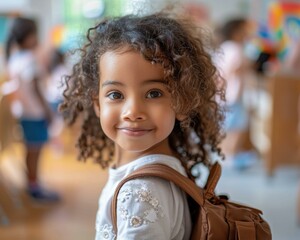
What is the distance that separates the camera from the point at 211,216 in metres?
0.80

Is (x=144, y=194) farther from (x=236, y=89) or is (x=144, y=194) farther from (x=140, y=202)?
(x=236, y=89)

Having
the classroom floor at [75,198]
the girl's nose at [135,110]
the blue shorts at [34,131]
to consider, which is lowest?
the girl's nose at [135,110]

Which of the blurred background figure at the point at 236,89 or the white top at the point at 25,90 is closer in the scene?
the white top at the point at 25,90

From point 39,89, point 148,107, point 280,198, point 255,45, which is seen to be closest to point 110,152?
point 148,107

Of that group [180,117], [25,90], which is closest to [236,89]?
[25,90]

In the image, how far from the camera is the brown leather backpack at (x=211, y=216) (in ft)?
2.60

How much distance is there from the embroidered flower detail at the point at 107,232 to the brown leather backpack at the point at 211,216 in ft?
0.07

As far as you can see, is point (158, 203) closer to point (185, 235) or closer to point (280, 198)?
point (185, 235)

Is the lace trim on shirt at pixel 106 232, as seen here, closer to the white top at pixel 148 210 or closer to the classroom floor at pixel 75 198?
the white top at pixel 148 210

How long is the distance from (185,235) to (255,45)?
3806mm

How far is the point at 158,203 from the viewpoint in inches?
30.9

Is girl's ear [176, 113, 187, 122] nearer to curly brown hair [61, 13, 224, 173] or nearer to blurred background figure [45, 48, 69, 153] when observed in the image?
curly brown hair [61, 13, 224, 173]

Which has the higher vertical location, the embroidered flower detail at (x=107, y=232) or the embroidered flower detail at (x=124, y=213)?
the embroidered flower detail at (x=124, y=213)

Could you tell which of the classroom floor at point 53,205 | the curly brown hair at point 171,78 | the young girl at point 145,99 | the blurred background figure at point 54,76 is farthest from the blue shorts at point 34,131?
the young girl at point 145,99
